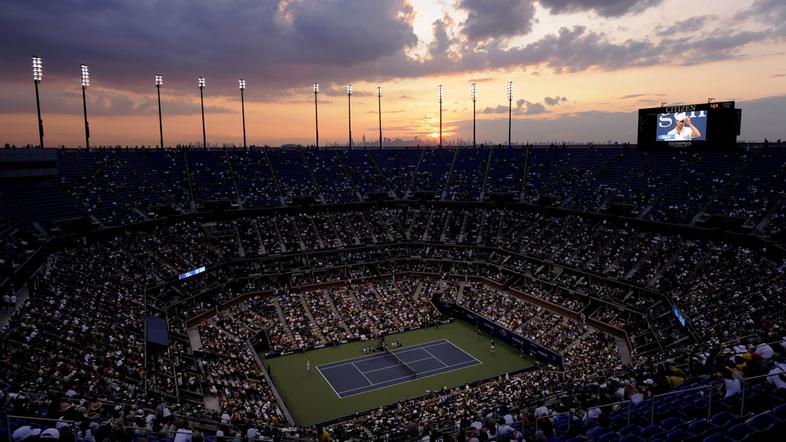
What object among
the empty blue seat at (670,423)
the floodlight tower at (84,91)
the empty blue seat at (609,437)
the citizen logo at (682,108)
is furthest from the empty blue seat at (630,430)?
the floodlight tower at (84,91)

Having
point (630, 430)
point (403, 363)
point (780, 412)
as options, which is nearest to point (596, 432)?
point (630, 430)

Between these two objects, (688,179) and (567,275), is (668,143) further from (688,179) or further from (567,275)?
(567,275)

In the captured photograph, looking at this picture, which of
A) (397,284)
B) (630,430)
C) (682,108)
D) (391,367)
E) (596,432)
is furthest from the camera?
(397,284)

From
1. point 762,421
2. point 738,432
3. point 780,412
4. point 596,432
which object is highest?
point 780,412

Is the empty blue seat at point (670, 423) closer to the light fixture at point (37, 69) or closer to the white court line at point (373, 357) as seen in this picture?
the white court line at point (373, 357)

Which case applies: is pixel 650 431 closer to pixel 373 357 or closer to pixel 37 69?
pixel 373 357

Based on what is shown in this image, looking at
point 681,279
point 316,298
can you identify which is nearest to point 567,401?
point 681,279
